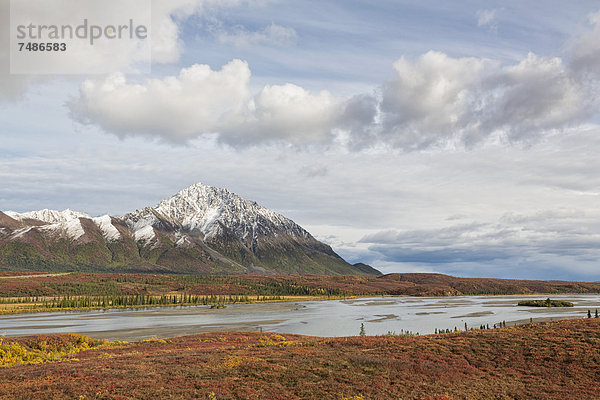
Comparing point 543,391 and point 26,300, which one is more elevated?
point 543,391

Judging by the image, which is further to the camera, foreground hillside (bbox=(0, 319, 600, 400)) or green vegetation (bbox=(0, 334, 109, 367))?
green vegetation (bbox=(0, 334, 109, 367))

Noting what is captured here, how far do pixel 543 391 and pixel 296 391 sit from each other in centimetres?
1816

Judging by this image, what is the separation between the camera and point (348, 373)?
112 ft

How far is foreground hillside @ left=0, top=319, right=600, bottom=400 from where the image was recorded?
2848cm

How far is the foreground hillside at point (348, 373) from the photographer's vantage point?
2848cm

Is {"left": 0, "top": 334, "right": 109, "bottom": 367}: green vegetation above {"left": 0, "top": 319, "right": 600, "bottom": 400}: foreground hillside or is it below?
below

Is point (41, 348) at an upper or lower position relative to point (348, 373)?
lower

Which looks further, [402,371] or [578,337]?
[578,337]

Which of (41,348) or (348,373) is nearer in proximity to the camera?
(348,373)

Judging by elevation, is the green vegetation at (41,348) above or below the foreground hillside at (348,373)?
below

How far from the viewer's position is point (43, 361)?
140 feet

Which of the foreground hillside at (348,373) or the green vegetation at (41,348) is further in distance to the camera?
the green vegetation at (41,348)

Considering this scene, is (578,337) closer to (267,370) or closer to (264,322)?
(267,370)

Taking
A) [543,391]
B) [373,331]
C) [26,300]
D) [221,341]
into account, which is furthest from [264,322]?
[26,300]
